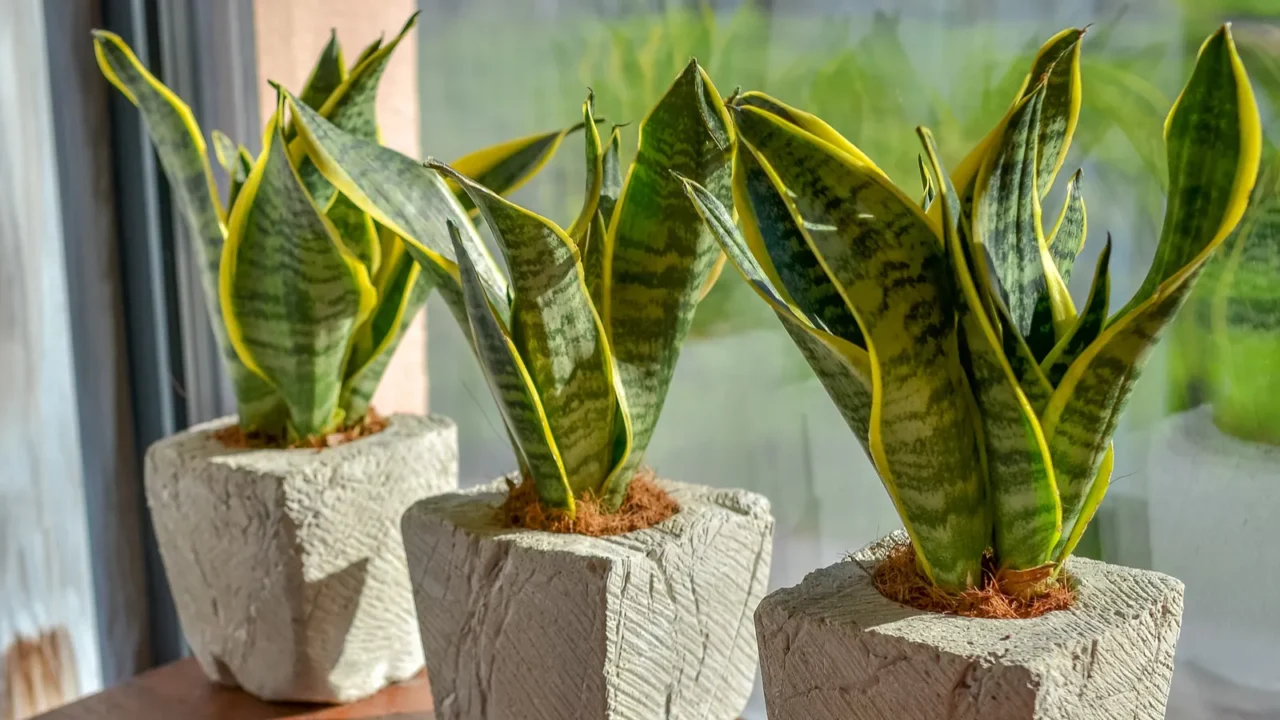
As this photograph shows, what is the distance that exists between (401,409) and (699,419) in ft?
1.53

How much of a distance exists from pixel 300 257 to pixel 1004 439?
612mm

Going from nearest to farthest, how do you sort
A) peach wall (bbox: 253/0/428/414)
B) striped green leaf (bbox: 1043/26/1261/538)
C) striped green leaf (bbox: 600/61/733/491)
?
striped green leaf (bbox: 1043/26/1261/538)
striped green leaf (bbox: 600/61/733/491)
peach wall (bbox: 253/0/428/414)

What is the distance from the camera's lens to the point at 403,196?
838 mm

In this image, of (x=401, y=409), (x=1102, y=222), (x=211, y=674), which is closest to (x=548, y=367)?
(x=1102, y=222)

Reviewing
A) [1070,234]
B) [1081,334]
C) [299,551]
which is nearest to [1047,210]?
[1070,234]

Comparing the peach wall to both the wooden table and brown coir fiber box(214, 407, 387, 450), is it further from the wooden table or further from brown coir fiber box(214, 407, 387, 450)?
the wooden table

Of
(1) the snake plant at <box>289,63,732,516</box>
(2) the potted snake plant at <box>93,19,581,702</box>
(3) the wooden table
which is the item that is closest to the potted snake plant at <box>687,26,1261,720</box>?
(1) the snake plant at <box>289,63,732,516</box>

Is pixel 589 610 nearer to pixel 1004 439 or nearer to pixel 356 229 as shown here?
pixel 1004 439

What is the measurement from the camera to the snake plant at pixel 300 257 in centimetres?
95

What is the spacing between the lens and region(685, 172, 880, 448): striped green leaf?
59cm

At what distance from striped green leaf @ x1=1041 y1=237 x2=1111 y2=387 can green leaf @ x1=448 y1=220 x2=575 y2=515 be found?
34cm

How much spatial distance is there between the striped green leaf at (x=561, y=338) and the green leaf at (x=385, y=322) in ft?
0.78

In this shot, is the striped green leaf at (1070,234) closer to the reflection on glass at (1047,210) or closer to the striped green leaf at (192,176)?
the reflection on glass at (1047,210)

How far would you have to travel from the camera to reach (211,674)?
43.8 inches
